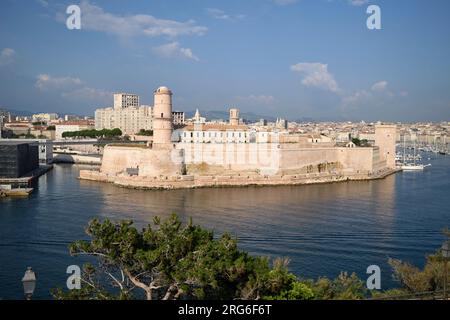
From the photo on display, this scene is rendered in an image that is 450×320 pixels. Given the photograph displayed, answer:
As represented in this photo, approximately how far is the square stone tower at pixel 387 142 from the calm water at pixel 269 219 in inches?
235

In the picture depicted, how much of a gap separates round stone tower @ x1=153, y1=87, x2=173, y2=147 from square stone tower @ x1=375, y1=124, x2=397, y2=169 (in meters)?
10.8

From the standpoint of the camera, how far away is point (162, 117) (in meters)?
15.2

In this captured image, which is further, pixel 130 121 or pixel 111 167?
pixel 130 121

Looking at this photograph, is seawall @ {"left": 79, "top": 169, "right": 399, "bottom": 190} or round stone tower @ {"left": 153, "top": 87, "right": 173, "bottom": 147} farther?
round stone tower @ {"left": 153, "top": 87, "right": 173, "bottom": 147}

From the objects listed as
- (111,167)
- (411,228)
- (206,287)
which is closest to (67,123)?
(111,167)

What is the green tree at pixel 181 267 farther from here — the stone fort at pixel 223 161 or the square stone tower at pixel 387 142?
the square stone tower at pixel 387 142

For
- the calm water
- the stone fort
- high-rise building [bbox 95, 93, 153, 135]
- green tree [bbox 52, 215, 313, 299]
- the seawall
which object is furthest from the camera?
high-rise building [bbox 95, 93, 153, 135]

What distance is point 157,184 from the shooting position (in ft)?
→ 46.9

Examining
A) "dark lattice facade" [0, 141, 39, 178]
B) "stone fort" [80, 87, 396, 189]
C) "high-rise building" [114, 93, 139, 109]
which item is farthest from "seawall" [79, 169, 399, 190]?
"high-rise building" [114, 93, 139, 109]

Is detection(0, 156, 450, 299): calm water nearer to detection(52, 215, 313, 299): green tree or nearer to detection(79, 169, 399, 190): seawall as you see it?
detection(79, 169, 399, 190): seawall

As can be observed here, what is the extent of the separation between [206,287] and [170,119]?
12.5 meters

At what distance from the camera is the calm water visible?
6.40 meters

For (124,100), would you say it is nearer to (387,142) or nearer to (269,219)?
(387,142)
